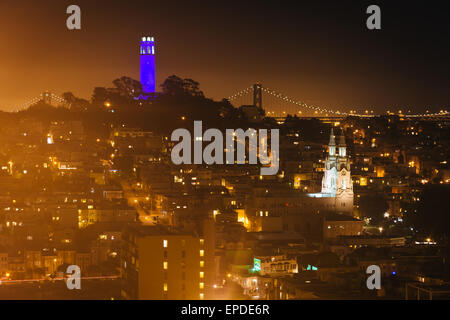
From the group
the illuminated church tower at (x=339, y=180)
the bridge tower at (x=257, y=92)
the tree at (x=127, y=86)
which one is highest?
the bridge tower at (x=257, y=92)

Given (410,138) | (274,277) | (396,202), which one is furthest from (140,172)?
(410,138)

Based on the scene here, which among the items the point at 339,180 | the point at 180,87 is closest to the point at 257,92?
the point at 180,87

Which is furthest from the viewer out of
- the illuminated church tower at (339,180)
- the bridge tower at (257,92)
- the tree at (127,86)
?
the bridge tower at (257,92)

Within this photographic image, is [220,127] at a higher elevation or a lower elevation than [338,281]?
higher

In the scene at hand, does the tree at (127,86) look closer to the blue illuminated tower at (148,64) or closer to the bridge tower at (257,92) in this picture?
the blue illuminated tower at (148,64)

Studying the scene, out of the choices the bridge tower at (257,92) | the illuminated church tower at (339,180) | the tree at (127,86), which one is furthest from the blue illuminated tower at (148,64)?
the illuminated church tower at (339,180)

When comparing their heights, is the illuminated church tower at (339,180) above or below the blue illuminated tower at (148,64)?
below
